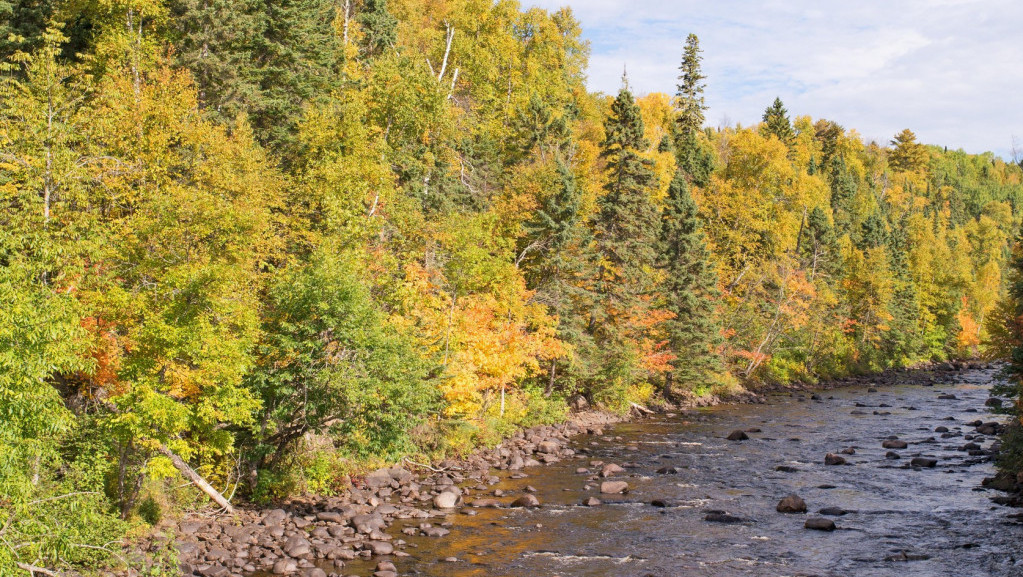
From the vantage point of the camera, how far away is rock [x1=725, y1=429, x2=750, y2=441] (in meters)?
35.2

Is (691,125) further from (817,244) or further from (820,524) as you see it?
(820,524)

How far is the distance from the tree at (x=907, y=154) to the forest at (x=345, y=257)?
55429 millimetres

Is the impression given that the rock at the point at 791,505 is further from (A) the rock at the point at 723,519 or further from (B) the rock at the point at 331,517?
(B) the rock at the point at 331,517

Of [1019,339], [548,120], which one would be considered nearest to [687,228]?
[548,120]

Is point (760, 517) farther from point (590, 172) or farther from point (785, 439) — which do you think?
point (590, 172)

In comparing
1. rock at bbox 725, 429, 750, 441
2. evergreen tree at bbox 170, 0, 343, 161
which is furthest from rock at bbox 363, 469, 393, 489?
evergreen tree at bbox 170, 0, 343, 161

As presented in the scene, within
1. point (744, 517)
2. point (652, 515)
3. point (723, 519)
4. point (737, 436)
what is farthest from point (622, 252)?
point (723, 519)

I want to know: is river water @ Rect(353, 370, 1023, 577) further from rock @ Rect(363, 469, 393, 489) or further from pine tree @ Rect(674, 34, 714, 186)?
pine tree @ Rect(674, 34, 714, 186)

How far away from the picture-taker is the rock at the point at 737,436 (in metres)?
35.2

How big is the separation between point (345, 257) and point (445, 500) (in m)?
8.53

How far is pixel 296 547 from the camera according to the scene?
18.4 metres

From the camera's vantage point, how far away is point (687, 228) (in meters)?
47.2

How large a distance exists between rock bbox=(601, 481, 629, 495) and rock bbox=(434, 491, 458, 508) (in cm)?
Result: 543

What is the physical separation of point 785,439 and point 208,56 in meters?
34.7
